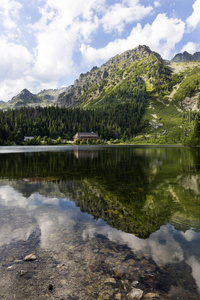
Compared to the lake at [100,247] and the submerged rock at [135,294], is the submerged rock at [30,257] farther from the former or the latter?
the submerged rock at [135,294]

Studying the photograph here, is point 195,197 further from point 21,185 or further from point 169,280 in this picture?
point 21,185

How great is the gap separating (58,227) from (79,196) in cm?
604

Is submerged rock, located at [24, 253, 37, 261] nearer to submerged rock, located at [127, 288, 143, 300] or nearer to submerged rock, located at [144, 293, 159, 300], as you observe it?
submerged rock, located at [127, 288, 143, 300]

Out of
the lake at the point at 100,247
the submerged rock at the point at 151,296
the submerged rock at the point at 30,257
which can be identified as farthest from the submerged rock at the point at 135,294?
the submerged rock at the point at 30,257

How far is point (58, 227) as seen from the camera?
10.2 metres

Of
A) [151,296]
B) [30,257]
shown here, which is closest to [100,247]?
[30,257]

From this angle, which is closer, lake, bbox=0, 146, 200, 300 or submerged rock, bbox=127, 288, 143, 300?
submerged rock, bbox=127, 288, 143, 300

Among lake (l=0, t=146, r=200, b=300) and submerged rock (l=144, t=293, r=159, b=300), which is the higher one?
submerged rock (l=144, t=293, r=159, b=300)

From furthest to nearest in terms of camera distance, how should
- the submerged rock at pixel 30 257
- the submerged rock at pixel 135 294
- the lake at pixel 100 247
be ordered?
the submerged rock at pixel 30 257 < the lake at pixel 100 247 < the submerged rock at pixel 135 294

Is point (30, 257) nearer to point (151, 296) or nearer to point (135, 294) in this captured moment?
point (135, 294)

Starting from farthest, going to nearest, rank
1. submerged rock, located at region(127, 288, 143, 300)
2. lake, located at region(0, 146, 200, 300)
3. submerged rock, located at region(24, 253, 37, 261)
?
submerged rock, located at region(24, 253, 37, 261) < lake, located at region(0, 146, 200, 300) < submerged rock, located at region(127, 288, 143, 300)

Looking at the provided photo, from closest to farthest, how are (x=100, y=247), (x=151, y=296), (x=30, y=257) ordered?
1. (x=151, y=296)
2. (x=30, y=257)
3. (x=100, y=247)

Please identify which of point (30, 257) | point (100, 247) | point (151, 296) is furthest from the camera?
point (100, 247)

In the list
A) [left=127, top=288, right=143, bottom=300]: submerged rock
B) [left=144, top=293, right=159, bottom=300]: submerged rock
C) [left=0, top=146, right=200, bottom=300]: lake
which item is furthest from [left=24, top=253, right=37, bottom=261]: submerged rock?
[left=144, top=293, right=159, bottom=300]: submerged rock
